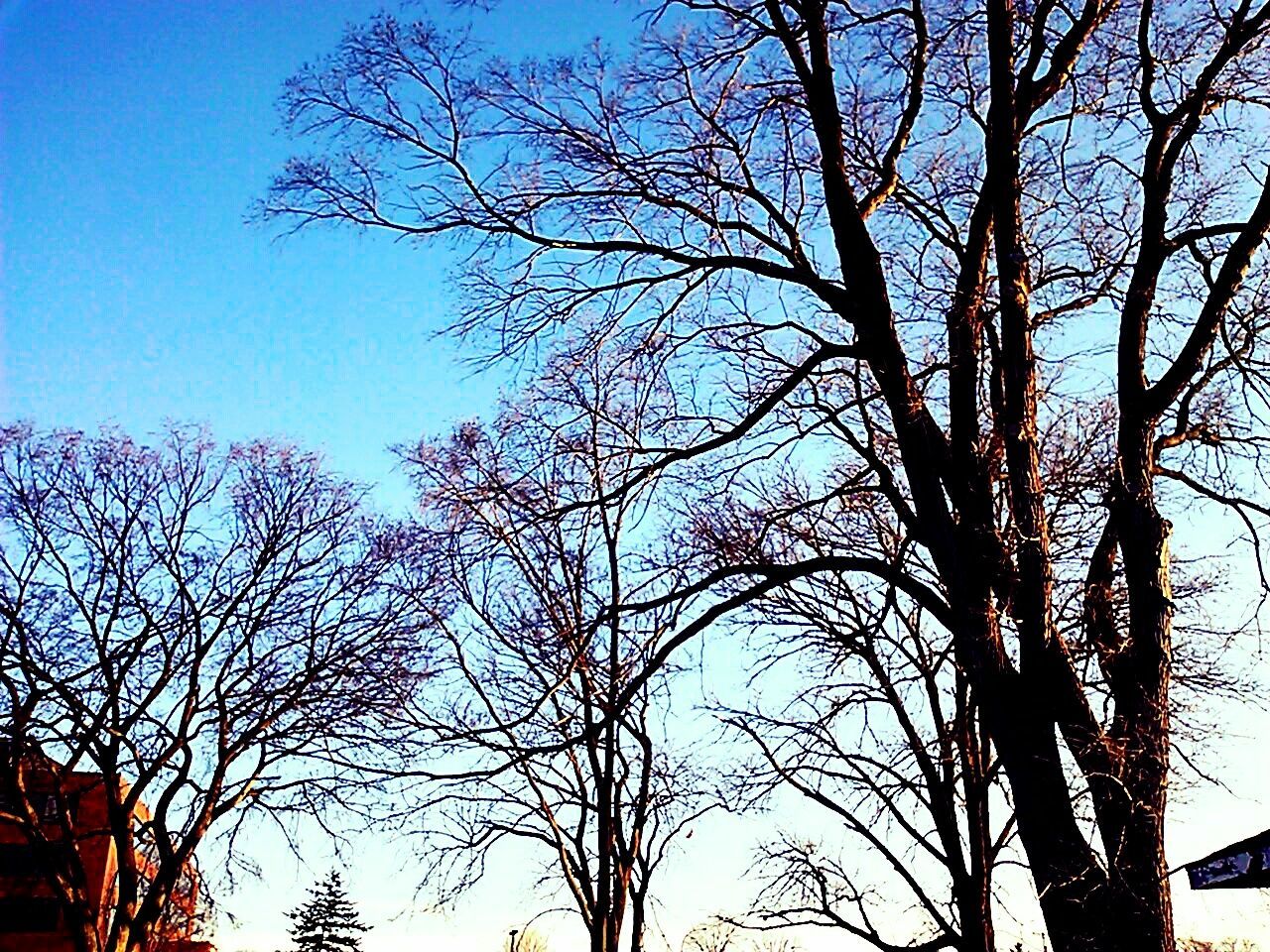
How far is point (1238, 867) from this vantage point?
383 inches

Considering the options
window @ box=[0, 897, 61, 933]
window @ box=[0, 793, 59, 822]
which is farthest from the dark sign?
window @ box=[0, 897, 61, 933]

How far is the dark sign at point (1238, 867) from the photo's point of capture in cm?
963

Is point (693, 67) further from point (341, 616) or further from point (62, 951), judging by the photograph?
point (62, 951)

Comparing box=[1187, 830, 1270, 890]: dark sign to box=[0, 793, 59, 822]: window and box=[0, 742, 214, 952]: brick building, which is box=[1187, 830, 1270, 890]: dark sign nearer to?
A: box=[0, 742, 214, 952]: brick building

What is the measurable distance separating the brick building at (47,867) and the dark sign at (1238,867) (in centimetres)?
1747

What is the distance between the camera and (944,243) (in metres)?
9.57

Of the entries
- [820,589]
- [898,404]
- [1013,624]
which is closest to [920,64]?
Answer: [898,404]

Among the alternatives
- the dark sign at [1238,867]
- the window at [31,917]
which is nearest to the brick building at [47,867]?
the window at [31,917]

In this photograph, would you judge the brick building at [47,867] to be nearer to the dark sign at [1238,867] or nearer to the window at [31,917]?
the window at [31,917]

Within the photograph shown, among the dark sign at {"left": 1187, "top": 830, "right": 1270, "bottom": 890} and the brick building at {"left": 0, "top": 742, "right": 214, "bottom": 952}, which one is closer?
the dark sign at {"left": 1187, "top": 830, "right": 1270, "bottom": 890}

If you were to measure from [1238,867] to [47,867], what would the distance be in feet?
62.3

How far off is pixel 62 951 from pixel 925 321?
156 ft

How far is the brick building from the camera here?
22.2 meters

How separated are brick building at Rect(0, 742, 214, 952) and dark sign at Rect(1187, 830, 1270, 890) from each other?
17467mm
